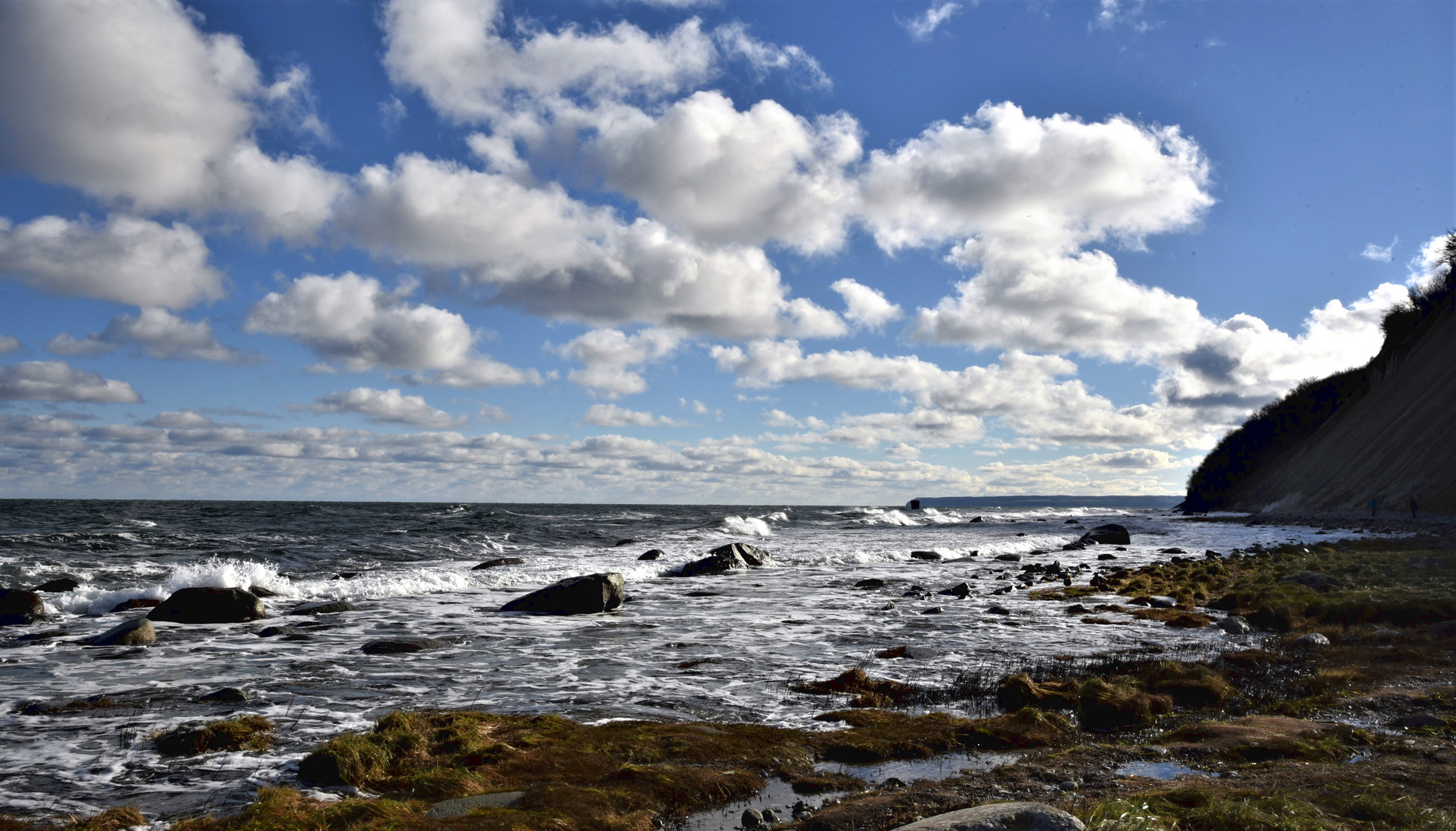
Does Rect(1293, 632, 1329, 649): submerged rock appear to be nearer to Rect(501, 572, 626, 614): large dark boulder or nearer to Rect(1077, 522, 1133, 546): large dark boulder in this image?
Rect(501, 572, 626, 614): large dark boulder

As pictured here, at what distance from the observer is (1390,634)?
38.2ft

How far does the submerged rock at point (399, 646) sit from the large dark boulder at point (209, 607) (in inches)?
174

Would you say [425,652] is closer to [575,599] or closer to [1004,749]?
[575,599]

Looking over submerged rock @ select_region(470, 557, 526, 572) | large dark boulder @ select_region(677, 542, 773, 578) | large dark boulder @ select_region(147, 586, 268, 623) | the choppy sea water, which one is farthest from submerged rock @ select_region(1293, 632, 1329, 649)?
submerged rock @ select_region(470, 557, 526, 572)

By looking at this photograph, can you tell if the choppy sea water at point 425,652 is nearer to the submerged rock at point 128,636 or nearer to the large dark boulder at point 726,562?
the submerged rock at point 128,636

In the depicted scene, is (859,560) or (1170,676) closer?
(1170,676)

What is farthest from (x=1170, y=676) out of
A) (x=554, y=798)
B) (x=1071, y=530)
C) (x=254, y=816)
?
(x=1071, y=530)

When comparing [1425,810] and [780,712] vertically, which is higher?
[1425,810]

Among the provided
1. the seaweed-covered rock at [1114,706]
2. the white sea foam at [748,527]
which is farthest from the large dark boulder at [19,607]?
the white sea foam at [748,527]

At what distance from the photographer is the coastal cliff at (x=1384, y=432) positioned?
39.2 metres

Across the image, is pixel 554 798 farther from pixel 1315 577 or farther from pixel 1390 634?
pixel 1315 577

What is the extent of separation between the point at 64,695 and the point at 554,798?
7.85m

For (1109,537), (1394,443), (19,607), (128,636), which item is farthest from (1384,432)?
(19,607)

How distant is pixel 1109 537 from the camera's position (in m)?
42.3
